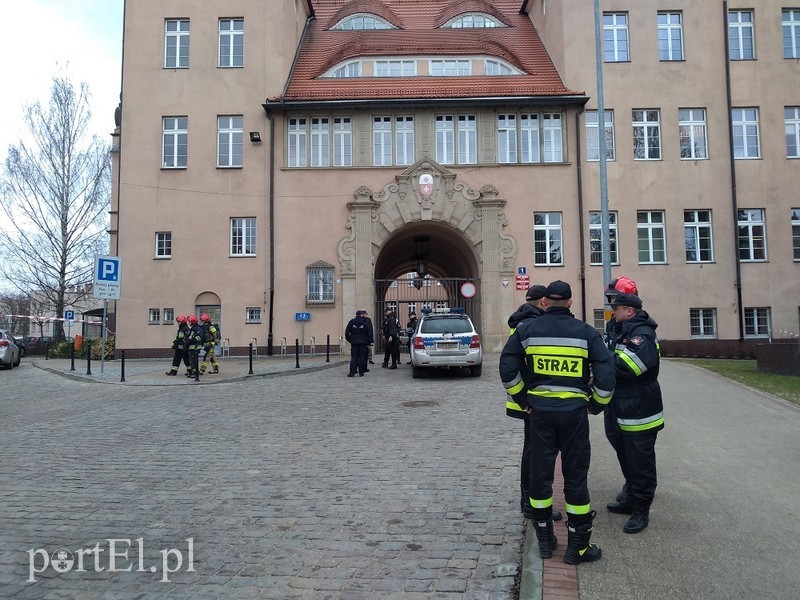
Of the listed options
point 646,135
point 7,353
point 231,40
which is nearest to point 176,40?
point 231,40

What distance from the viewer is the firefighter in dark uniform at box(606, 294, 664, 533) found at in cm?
470

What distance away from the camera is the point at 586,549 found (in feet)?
13.6

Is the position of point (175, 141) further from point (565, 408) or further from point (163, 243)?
point (565, 408)

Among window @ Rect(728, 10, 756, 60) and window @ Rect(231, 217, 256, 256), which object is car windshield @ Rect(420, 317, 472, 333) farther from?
window @ Rect(728, 10, 756, 60)

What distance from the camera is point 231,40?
1019 inches

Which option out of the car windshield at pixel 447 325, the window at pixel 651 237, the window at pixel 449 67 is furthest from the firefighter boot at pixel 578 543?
the window at pixel 449 67

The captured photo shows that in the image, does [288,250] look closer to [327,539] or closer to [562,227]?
[562,227]

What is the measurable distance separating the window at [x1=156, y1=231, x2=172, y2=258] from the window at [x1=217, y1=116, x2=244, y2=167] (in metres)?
3.72

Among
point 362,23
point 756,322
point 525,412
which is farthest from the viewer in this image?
point 362,23

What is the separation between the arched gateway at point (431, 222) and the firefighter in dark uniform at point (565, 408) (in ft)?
65.6

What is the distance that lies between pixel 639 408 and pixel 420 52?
25.5 m

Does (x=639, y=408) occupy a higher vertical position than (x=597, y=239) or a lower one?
lower

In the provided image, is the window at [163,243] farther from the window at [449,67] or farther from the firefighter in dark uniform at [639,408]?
the firefighter in dark uniform at [639,408]

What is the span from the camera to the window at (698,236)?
24.6m
